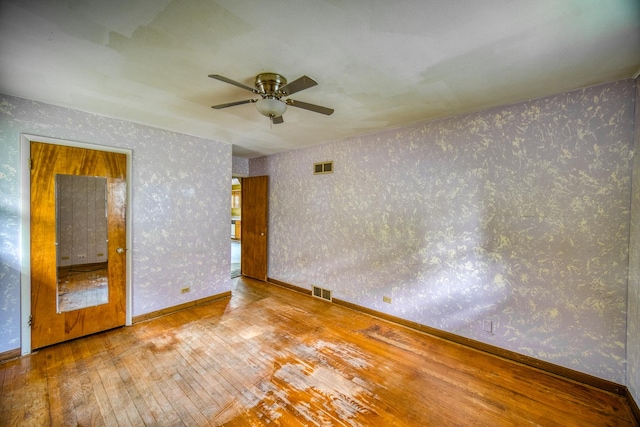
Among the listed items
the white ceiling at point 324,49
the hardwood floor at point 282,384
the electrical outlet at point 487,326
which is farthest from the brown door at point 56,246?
the electrical outlet at point 487,326

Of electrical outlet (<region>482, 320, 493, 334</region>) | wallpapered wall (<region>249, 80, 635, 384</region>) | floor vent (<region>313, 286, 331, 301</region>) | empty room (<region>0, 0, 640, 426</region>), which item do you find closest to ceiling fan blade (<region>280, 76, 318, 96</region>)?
empty room (<region>0, 0, 640, 426</region>)

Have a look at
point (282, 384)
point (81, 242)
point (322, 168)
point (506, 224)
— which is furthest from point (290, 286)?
point (506, 224)

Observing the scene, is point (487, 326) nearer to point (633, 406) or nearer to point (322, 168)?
point (633, 406)

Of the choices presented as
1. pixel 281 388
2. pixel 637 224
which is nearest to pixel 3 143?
pixel 281 388

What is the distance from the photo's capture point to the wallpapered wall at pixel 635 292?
1.86 metres

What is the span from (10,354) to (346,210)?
400cm

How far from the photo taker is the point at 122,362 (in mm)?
2418

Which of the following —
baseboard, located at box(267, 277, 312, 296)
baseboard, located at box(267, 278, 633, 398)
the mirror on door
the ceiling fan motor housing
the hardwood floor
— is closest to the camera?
the hardwood floor

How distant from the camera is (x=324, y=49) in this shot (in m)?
1.65

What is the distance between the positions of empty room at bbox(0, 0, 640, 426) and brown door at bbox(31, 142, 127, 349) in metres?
0.02

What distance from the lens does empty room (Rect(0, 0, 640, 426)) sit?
1558 mm

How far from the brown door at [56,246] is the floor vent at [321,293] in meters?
2.65

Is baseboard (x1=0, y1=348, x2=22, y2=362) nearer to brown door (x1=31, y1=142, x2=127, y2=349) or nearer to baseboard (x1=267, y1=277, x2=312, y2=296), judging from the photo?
brown door (x1=31, y1=142, x2=127, y2=349)

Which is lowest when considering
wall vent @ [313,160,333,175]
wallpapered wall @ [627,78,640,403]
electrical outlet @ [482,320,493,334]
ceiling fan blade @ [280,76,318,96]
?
electrical outlet @ [482,320,493,334]
